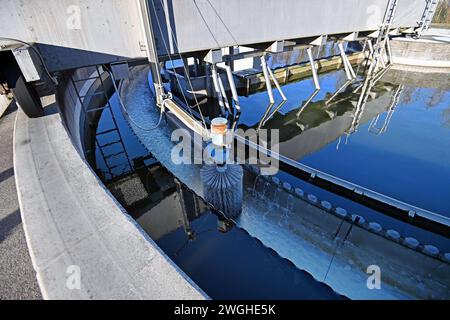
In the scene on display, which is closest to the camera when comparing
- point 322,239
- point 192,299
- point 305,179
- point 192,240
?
point 192,299

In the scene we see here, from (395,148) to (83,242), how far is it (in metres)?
10.2

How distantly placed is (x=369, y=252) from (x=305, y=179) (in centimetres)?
220

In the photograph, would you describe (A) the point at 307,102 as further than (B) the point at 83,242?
Yes

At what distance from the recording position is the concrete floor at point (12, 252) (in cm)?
240

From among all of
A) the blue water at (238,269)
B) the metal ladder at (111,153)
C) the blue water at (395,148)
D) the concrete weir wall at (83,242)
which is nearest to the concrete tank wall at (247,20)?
the metal ladder at (111,153)

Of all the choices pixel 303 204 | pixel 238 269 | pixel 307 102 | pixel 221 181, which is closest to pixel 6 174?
pixel 221 181

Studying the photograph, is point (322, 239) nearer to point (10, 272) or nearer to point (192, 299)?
point (192, 299)

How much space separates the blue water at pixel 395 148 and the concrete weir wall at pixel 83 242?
655cm

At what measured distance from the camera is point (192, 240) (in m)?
3.65

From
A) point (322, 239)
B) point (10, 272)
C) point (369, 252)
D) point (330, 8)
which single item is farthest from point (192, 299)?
point (330, 8)

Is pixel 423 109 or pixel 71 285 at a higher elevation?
pixel 71 285

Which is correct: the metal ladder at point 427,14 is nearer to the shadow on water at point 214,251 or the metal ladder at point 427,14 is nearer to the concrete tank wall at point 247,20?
the concrete tank wall at point 247,20

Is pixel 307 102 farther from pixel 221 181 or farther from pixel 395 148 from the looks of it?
pixel 221 181

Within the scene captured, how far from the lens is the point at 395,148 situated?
863cm
